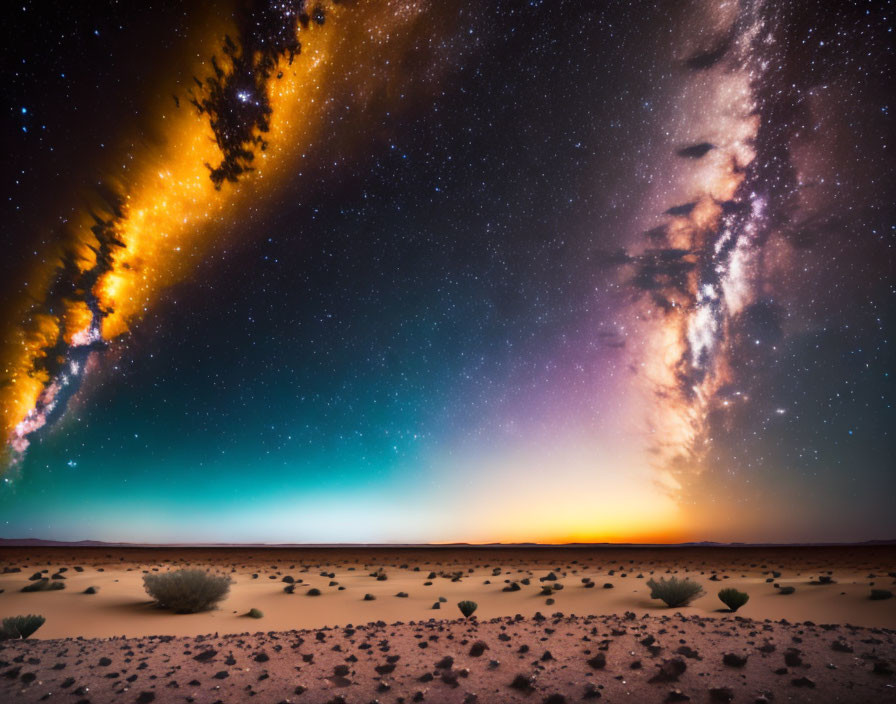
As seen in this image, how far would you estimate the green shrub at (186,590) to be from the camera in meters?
14.5

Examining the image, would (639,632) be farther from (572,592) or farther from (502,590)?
(502,590)

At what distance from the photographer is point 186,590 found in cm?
1466

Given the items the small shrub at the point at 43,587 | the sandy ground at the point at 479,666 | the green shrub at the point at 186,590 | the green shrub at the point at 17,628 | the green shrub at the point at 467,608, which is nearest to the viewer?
the sandy ground at the point at 479,666

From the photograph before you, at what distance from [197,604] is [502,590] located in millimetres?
11612

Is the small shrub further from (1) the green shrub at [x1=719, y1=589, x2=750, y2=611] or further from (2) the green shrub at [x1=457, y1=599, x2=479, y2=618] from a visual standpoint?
(1) the green shrub at [x1=719, y1=589, x2=750, y2=611]

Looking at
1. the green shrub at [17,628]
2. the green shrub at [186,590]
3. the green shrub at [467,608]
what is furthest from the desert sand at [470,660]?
the green shrub at [467,608]

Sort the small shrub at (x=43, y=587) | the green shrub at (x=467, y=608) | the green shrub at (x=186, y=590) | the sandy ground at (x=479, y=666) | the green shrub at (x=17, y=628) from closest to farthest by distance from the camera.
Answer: the sandy ground at (x=479, y=666) → the green shrub at (x=17, y=628) → the green shrub at (x=467, y=608) → the green shrub at (x=186, y=590) → the small shrub at (x=43, y=587)

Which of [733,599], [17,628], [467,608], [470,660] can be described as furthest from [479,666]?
[17,628]

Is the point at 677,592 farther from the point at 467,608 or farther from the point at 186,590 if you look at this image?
the point at 186,590

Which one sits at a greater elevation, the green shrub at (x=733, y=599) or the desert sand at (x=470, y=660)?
the green shrub at (x=733, y=599)

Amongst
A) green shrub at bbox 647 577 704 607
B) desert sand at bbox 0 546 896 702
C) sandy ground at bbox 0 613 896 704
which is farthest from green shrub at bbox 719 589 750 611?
sandy ground at bbox 0 613 896 704

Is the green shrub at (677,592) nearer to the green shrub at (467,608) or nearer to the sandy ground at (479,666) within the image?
the sandy ground at (479,666)

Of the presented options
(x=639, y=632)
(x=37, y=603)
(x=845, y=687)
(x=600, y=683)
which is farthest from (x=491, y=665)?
(x=37, y=603)

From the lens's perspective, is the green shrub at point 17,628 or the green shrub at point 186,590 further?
the green shrub at point 186,590
